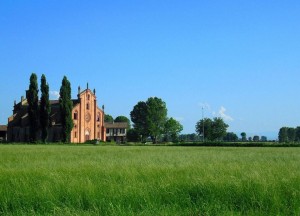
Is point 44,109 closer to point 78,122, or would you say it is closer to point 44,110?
point 44,110

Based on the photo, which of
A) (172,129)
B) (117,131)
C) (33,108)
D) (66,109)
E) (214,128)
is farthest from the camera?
(117,131)

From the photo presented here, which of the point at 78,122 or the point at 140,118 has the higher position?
the point at 140,118

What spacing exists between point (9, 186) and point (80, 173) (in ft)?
9.84

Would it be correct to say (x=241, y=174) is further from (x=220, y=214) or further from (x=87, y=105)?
(x=87, y=105)

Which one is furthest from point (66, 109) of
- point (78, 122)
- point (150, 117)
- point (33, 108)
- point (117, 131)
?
point (117, 131)

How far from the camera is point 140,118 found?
15212cm

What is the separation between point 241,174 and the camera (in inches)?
516

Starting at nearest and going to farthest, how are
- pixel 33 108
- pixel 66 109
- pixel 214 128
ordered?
pixel 66 109 < pixel 33 108 < pixel 214 128

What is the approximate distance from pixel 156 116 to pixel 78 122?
4517 centimetres

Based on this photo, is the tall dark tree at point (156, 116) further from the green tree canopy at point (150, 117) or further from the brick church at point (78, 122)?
the brick church at point (78, 122)

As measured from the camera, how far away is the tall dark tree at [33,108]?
96562 millimetres

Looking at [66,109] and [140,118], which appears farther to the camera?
[140,118]

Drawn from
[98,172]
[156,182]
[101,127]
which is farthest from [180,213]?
[101,127]

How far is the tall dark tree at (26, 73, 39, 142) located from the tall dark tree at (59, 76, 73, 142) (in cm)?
563
